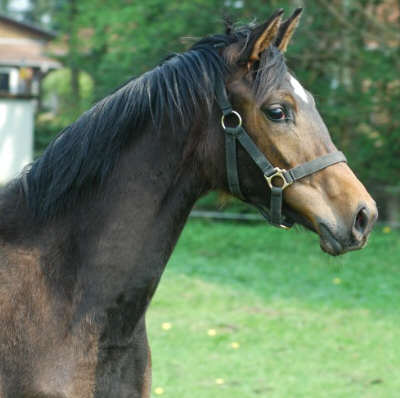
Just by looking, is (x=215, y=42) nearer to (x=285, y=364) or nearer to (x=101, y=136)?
(x=101, y=136)

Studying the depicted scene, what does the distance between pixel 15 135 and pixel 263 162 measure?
18.6m

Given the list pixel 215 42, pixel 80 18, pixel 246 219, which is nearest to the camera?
pixel 215 42

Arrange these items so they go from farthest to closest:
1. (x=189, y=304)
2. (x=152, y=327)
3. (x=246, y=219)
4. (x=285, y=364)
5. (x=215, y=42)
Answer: (x=246, y=219) < (x=189, y=304) < (x=152, y=327) < (x=285, y=364) < (x=215, y=42)

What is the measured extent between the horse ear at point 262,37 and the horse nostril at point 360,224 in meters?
0.67

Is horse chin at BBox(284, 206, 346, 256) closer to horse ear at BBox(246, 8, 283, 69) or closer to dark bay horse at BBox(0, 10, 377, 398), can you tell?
dark bay horse at BBox(0, 10, 377, 398)

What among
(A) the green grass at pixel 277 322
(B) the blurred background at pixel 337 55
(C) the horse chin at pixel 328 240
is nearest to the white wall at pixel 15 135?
(B) the blurred background at pixel 337 55

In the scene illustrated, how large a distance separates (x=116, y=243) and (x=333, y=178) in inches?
31.7

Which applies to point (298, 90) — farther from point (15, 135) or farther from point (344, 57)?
point (15, 135)

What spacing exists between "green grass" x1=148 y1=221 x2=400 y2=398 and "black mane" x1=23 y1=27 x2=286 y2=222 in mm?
867

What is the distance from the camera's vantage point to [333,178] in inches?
97.7

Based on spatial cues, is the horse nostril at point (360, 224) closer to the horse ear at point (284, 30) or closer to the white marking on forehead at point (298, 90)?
the white marking on forehead at point (298, 90)

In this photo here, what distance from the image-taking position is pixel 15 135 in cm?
2020

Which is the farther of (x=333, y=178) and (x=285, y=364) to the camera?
(x=285, y=364)

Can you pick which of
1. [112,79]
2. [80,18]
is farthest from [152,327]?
[80,18]
